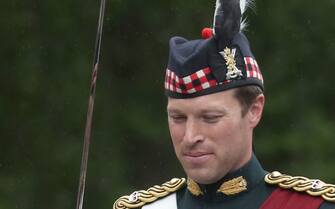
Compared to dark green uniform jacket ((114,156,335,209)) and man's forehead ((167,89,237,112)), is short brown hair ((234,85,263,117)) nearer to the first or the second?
man's forehead ((167,89,237,112))

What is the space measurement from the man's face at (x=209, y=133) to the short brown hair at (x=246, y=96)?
0.07ft

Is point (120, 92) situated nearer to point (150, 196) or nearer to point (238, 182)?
point (150, 196)

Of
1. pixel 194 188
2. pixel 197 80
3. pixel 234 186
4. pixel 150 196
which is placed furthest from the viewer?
pixel 150 196

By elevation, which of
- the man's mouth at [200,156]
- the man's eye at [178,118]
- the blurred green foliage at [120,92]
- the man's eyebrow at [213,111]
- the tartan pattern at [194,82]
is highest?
the tartan pattern at [194,82]

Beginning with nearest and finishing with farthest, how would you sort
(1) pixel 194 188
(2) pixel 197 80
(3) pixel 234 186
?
(2) pixel 197 80 → (3) pixel 234 186 → (1) pixel 194 188

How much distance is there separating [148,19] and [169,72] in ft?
22.3

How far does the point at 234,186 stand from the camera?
6383mm

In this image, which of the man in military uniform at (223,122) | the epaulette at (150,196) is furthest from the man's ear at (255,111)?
the epaulette at (150,196)

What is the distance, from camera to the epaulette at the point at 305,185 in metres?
6.30

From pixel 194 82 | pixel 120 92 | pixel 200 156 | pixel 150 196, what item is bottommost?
pixel 120 92

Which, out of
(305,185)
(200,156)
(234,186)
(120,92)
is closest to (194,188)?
(234,186)

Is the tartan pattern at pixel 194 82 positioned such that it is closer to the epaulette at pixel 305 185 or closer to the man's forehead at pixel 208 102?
the man's forehead at pixel 208 102

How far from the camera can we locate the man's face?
6180 mm

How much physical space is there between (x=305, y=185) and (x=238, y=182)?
0.26 metres
